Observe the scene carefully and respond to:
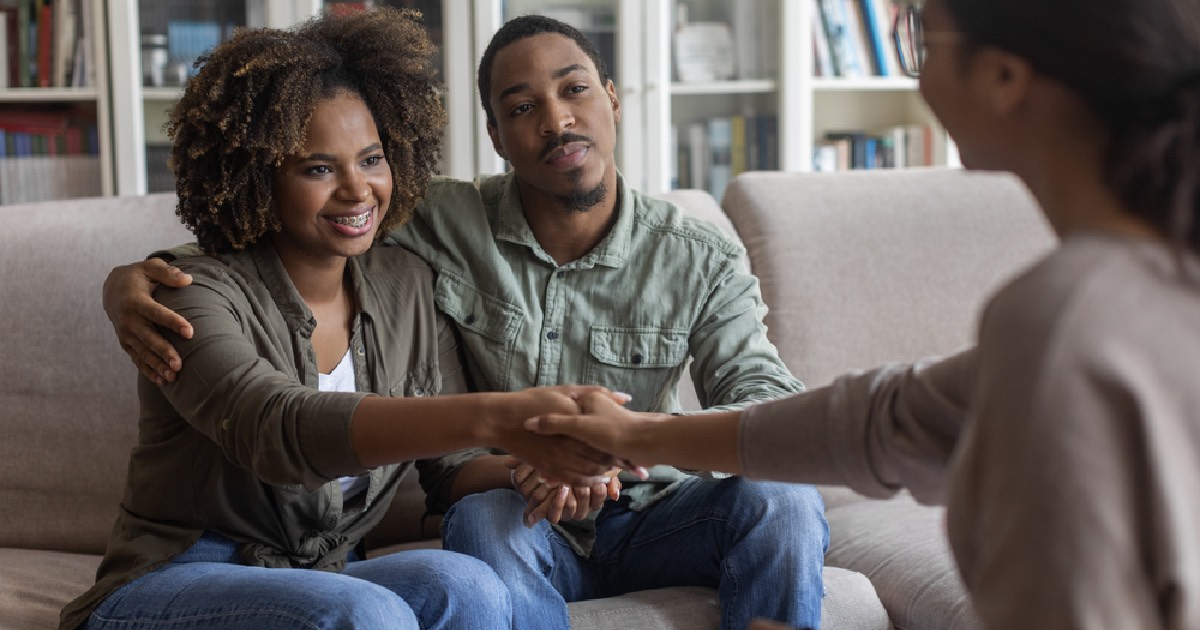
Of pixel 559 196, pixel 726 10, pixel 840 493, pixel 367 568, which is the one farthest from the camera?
pixel 726 10

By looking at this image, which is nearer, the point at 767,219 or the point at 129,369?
the point at 129,369

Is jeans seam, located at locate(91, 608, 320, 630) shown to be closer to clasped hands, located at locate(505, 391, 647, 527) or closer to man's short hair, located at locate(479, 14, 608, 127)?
clasped hands, located at locate(505, 391, 647, 527)

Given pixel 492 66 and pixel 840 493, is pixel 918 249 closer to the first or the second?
pixel 840 493

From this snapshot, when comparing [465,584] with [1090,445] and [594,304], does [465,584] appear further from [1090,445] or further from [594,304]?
[1090,445]

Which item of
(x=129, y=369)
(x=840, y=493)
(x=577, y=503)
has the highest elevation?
(x=129, y=369)

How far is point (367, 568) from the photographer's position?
1.51 m

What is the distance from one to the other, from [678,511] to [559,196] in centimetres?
51

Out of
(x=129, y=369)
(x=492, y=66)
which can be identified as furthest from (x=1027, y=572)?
(x=129, y=369)

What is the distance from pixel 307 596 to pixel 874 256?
4.17 feet

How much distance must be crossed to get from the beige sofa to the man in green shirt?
3.9 inches

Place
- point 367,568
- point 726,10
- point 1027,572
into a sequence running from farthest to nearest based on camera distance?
1. point 726,10
2. point 367,568
3. point 1027,572

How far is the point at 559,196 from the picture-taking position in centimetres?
185

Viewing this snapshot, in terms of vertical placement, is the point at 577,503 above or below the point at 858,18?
below

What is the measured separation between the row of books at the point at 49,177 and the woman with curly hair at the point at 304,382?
2077 mm
